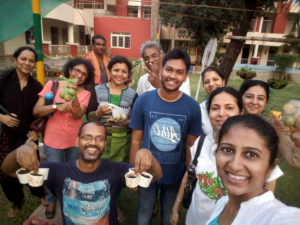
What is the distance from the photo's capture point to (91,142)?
164 cm

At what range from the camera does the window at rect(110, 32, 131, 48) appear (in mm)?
20391

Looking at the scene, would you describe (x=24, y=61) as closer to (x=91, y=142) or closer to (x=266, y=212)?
(x=91, y=142)

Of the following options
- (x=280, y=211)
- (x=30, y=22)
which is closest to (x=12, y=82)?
(x=30, y=22)

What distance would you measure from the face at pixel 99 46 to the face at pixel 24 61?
1.63 m

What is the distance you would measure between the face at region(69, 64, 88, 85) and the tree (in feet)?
7.94

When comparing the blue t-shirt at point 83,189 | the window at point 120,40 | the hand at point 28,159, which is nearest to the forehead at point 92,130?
the blue t-shirt at point 83,189

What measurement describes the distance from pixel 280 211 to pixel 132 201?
2.49 metres

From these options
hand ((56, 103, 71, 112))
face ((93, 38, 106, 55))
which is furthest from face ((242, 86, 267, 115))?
face ((93, 38, 106, 55))

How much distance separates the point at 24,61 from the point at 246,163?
2380 millimetres

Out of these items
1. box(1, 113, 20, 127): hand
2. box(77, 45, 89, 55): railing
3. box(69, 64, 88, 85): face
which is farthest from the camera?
box(77, 45, 89, 55): railing

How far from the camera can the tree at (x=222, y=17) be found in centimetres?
581

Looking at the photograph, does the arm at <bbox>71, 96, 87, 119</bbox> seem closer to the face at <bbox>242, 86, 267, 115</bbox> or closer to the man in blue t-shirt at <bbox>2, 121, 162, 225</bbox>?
the man in blue t-shirt at <bbox>2, 121, 162, 225</bbox>

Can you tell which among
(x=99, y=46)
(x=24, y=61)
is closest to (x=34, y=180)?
(x=24, y=61)

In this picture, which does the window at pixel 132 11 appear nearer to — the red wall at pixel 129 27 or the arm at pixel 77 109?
the red wall at pixel 129 27
